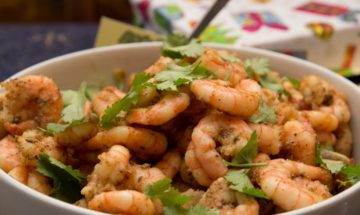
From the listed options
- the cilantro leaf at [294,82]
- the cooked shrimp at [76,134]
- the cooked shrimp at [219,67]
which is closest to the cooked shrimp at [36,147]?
the cooked shrimp at [76,134]

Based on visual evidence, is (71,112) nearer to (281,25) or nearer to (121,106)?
(121,106)

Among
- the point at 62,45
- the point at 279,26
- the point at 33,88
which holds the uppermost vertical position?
the point at 33,88

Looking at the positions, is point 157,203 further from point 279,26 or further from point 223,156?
point 279,26

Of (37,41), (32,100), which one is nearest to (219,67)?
(32,100)

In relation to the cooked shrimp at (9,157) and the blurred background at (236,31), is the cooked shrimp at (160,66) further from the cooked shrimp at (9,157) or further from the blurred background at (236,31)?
the blurred background at (236,31)

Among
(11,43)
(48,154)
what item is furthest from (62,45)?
(48,154)

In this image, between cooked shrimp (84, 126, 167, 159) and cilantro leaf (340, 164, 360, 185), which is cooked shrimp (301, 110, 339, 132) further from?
cooked shrimp (84, 126, 167, 159)
